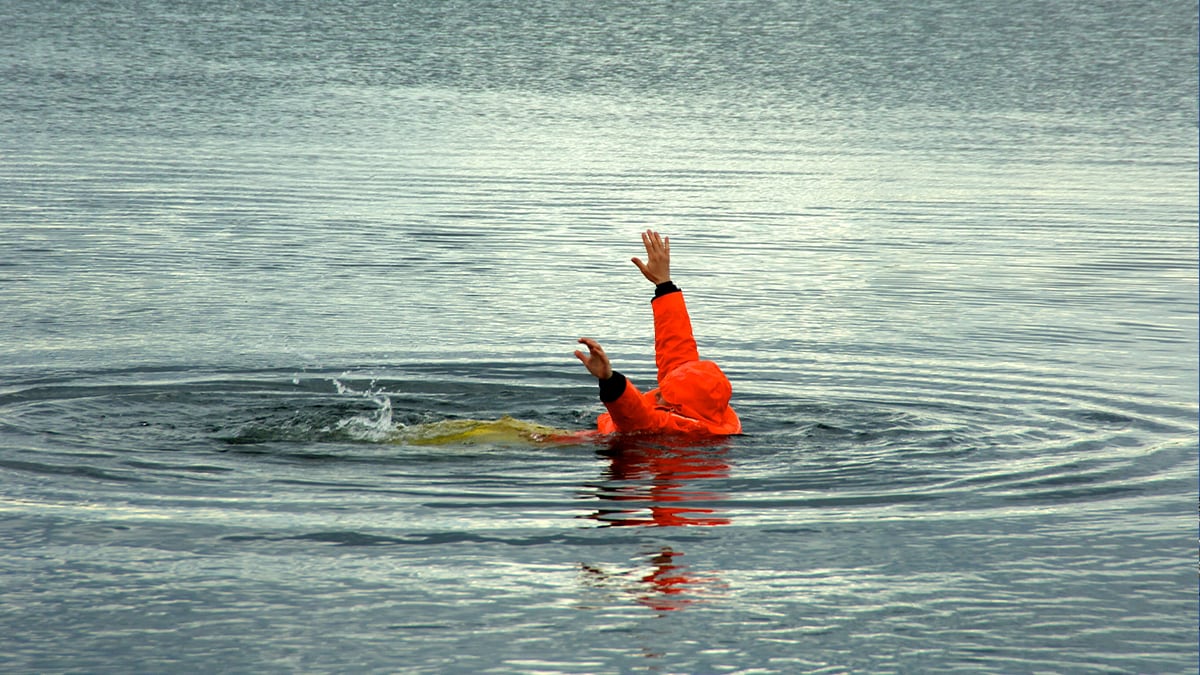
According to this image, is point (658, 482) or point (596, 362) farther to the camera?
point (658, 482)

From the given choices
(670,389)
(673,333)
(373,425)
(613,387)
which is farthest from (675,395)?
(373,425)

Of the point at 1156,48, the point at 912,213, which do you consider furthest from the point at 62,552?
the point at 1156,48

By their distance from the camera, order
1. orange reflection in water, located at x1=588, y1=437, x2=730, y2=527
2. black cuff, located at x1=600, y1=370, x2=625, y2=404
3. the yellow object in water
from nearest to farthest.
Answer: orange reflection in water, located at x1=588, y1=437, x2=730, y2=527
black cuff, located at x1=600, y1=370, x2=625, y2=404
the yellow object in water

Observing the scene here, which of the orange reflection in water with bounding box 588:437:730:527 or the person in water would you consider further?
the person in water

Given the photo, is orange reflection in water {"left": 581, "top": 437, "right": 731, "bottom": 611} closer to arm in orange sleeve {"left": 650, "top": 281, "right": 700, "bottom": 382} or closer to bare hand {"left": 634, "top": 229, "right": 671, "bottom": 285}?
arm in orange sleeve {"left": 650, "top": 281, "right": 700, "bottom": 382}

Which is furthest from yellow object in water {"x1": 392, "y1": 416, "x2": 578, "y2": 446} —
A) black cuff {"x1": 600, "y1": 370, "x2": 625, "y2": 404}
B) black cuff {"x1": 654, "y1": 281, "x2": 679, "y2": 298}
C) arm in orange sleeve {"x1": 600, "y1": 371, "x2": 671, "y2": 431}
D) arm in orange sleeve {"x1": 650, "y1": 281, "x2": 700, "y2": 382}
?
black cuff {"x1": 654, "y1": 281, "x2": 679, "y2": 298}

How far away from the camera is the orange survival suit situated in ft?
29.4

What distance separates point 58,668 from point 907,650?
10.6 feet

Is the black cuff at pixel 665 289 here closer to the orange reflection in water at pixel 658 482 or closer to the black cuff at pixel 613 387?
the orange reflection in water at pixel 658 482

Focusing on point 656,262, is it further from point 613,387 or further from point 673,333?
point 613,387

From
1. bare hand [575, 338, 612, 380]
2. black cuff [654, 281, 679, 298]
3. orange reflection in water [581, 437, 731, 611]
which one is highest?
black cuff [654, 281, 679, 298]

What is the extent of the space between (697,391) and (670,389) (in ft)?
0.55

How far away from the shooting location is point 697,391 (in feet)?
31.9

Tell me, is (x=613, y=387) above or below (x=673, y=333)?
below
